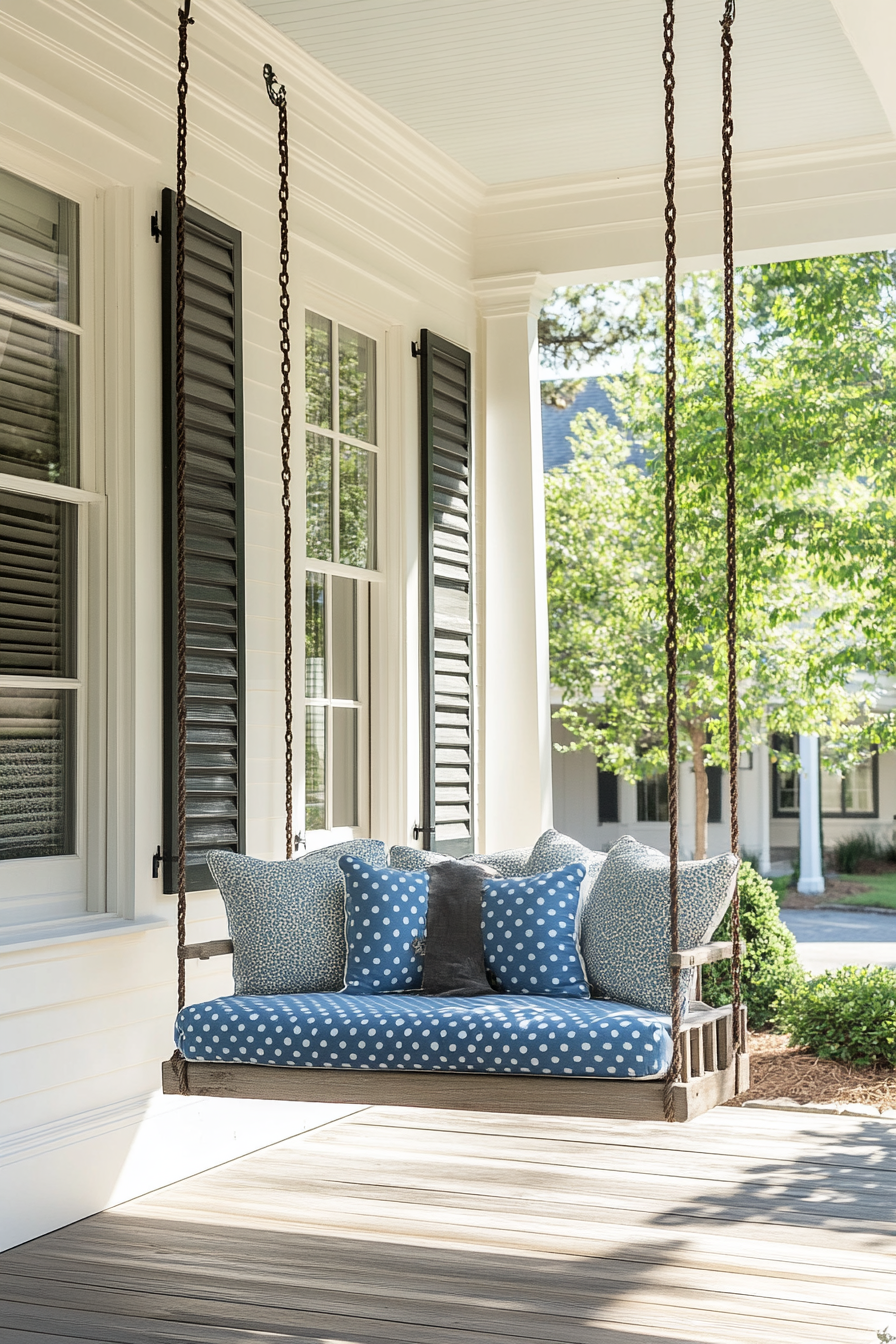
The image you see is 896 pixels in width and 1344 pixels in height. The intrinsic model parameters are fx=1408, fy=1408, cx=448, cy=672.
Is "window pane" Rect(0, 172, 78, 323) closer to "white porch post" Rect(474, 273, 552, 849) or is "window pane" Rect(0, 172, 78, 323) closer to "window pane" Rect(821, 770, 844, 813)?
"white porch post" Rect(474, 273, 552, 849)

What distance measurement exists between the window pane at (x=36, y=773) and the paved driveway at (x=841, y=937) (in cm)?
717

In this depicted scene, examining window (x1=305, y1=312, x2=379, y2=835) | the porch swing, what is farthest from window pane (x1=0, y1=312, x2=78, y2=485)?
window (x1=305, y1=312, x2=379, y2=835)

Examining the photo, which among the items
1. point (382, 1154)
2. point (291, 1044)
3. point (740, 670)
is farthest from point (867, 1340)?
point (740, 670)

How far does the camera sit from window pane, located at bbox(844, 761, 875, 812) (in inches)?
632

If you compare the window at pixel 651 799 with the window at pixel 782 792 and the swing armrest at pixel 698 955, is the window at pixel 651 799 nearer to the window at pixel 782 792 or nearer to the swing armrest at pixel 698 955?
the window at pixel 782 792

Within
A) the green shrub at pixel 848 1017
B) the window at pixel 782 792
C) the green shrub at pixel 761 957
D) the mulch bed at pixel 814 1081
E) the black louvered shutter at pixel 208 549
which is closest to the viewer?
the black louvered shutter at pixel 208 549

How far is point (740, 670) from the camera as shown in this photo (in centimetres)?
968

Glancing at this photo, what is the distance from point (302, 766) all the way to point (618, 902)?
1.51m

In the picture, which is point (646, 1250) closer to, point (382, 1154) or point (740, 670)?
point (382, 1154)

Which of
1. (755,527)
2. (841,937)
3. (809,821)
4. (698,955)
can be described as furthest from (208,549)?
(809,821)

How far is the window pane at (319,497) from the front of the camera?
16.6 ft

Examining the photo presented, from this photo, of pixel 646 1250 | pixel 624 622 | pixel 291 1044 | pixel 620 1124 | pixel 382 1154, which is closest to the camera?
pixel 291 1044

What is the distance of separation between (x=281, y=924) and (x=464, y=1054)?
2.83 feet

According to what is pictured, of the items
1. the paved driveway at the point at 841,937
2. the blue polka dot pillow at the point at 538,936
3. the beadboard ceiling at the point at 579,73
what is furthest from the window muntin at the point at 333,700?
the paved driveway at the point at 841,937
